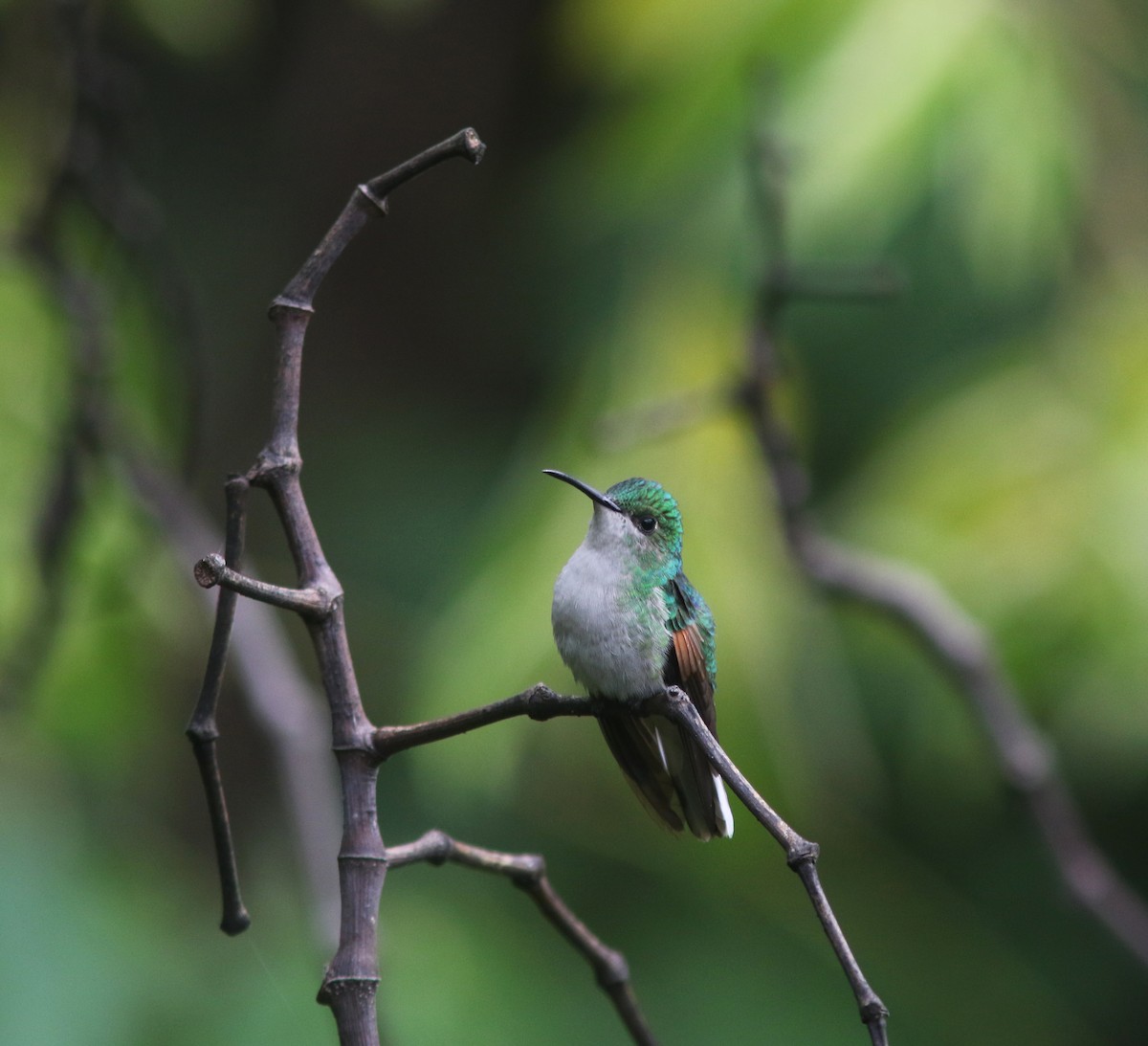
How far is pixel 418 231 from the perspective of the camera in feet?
16.9

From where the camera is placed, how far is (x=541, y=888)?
0.97 meters

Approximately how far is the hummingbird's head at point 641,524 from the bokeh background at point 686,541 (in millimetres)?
1010

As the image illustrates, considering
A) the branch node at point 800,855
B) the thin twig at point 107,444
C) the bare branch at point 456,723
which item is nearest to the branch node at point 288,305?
the bare branch at point 456,723

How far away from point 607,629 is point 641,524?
0.26 metres

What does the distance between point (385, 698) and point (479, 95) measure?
2.29 meters

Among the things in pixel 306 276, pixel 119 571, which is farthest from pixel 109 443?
pixel 306 276

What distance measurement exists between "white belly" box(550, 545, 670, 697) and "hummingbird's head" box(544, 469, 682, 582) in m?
0.06

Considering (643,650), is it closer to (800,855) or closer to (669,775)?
(669,775)

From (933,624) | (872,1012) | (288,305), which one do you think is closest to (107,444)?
(933,624)

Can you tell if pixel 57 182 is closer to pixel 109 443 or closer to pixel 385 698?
pixel 109 443

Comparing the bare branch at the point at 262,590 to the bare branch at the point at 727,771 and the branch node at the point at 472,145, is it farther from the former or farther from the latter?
the branch node at the point at 472,145

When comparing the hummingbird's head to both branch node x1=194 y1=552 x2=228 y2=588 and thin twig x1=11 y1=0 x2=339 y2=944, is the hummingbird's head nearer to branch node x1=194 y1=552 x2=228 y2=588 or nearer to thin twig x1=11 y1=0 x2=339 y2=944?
branch node x1=194 y1=552 x2=228 y2=588

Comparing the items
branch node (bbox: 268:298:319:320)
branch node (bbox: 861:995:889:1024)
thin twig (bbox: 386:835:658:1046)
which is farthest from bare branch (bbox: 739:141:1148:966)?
branch node (bbox: 861:995:889:1024)

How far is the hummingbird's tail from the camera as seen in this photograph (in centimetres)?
104
